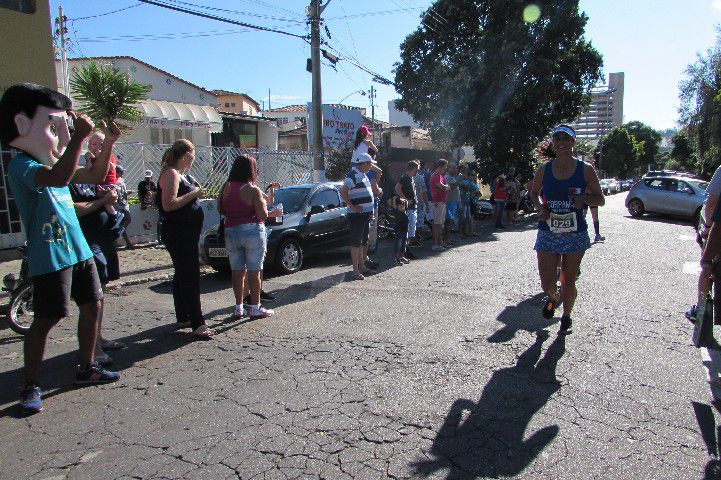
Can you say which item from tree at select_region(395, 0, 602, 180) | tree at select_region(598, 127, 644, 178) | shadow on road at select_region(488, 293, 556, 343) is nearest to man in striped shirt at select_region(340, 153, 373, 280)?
shadow on road at select_region(488, 293, 556, 343)

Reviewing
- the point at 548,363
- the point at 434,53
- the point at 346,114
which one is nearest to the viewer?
the point at 548,363

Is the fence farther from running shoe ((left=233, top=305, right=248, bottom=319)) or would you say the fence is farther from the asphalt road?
running shoe ((left=233, top=305, right=248, bottom=319))

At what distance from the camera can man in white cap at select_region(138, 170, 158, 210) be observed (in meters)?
11.1

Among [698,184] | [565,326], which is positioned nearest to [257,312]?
[565,326]

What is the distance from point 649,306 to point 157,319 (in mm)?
5615

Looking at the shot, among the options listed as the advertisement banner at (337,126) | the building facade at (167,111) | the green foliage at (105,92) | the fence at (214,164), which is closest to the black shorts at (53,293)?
the fence at (214,164)

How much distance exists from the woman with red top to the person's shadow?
2773 mm

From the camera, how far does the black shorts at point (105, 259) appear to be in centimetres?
418

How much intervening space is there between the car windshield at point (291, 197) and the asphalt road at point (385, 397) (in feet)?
9.72

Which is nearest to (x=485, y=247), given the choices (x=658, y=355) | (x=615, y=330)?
(x=615, y=330)

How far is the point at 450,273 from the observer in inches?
308

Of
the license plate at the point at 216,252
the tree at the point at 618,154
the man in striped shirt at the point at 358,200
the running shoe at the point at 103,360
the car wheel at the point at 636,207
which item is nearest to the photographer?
the running shoe at the point at 103,360

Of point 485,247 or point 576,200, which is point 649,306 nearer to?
point 576,200

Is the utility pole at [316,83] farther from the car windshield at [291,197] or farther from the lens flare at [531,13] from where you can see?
the lens flare at [531,13]
